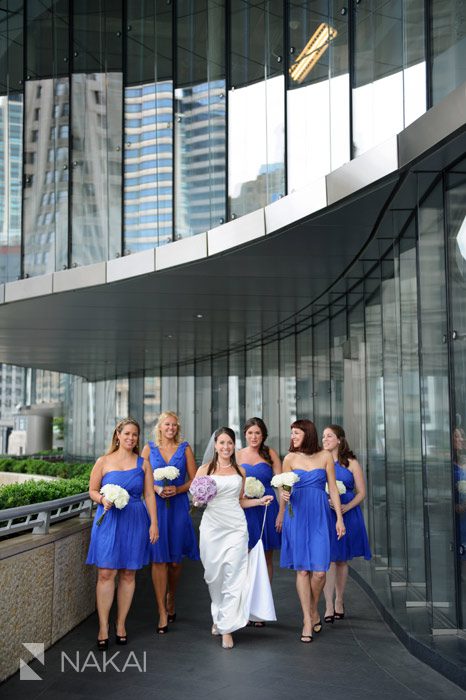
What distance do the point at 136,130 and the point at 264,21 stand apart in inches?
183

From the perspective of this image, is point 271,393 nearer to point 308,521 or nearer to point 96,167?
point 96,167

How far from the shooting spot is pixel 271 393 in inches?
929

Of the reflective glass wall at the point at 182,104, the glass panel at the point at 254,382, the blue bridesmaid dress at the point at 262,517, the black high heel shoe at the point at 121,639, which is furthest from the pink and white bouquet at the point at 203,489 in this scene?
the glass panel at the point at 254,382

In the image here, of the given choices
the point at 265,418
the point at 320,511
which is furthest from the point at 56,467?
the point at 320,511

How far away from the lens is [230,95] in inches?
619

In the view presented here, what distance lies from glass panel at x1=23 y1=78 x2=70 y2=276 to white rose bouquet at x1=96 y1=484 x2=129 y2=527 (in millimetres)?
11905

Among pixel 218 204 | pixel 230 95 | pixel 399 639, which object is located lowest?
pixel 399 639

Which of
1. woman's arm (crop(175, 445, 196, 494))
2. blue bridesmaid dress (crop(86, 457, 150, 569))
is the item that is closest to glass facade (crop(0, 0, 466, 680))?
woman's arm (crop(175, 445, 196, 494))

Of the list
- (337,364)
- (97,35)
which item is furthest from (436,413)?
(97,35)

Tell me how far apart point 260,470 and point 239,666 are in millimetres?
2665

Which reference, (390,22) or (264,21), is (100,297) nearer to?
(264,21)

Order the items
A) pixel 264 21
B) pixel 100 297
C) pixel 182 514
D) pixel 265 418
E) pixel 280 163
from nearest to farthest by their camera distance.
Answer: pixel 182 514, pixel 280 163, pixel 264 21, pixel 100 297, pixel 265 418

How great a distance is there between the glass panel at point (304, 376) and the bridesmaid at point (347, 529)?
9.58 m

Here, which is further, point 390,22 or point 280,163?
point 280,163
